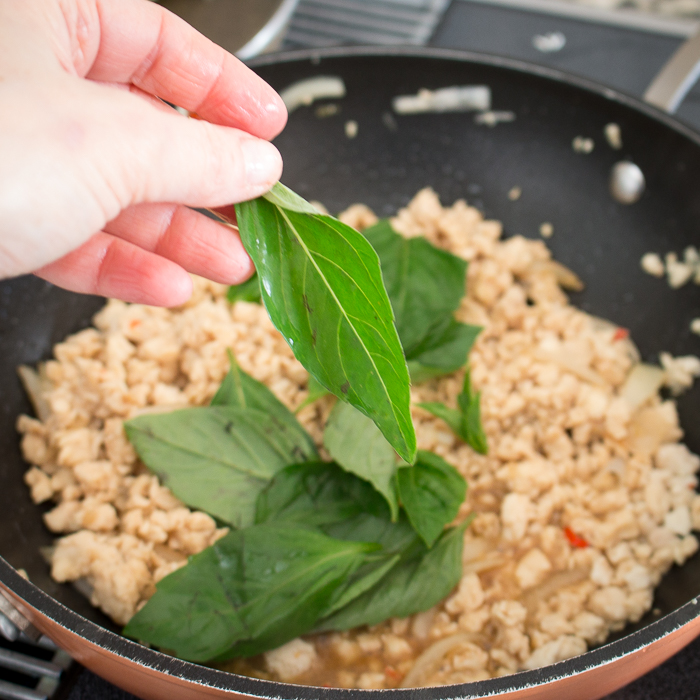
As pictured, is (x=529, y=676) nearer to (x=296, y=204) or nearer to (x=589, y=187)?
(x=296, y=204)

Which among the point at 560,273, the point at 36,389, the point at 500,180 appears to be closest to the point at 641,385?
the point at 560,273

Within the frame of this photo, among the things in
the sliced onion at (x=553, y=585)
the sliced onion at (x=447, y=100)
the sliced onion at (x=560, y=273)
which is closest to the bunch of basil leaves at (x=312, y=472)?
the sliced onion at (x=553, y=585)

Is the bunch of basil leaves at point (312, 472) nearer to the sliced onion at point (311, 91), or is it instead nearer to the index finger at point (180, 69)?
the index finger at point (180, 69)

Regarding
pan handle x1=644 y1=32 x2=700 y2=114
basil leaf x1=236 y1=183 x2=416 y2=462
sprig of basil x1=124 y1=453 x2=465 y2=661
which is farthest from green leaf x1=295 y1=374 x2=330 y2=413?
pan handle x1=644 y1=32 x2=700 y2=114

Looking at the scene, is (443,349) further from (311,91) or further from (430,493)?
(311,91)

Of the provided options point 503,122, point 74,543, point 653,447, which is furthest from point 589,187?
point 74,543
